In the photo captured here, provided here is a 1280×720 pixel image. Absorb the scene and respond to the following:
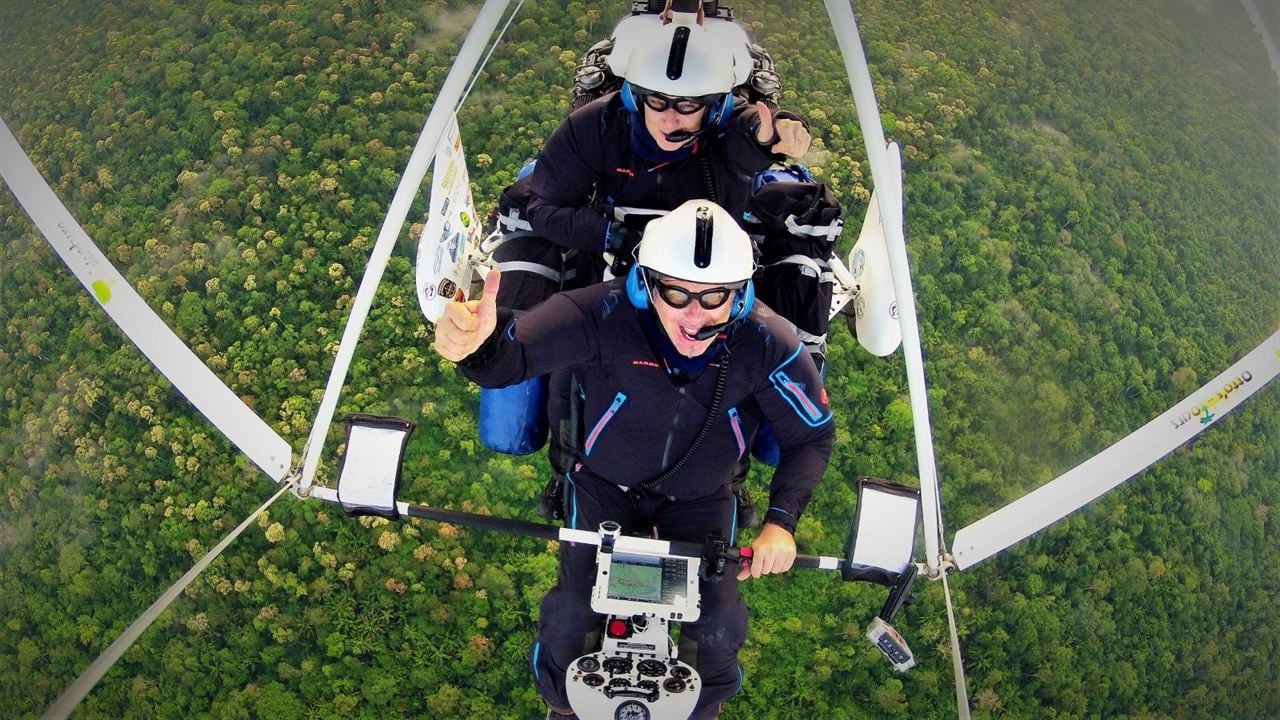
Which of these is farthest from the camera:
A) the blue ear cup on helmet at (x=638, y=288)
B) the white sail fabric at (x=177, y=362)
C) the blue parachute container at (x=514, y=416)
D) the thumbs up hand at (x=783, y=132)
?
the blue parachute container at (x=514, y=416)

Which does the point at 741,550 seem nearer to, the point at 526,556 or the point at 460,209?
the point at 460,209

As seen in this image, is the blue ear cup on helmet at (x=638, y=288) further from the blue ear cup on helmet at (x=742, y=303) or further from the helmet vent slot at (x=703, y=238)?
the helmet vent slot at (x=703, y=238)

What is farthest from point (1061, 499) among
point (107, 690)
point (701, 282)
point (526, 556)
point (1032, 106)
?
point (1032, 106)

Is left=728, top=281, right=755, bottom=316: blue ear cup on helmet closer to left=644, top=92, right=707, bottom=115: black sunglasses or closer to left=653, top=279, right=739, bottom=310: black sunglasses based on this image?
left=653, top=279, right=739, bottom=310: black sunglasses

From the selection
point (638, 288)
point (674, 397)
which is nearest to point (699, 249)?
point (638, 288)

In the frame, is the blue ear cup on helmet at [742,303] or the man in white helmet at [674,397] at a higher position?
the blue ear cup on helmet at [742,303]

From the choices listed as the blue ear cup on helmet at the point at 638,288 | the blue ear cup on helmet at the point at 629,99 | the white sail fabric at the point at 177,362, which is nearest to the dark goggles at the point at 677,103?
the blue ear cup on helmet at the point at 629,99

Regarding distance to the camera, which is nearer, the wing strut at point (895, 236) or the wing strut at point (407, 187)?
the wing strut at point (895, 236)

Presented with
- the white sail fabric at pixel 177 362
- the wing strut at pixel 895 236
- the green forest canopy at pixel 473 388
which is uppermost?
the wing strut at pixel 895 236

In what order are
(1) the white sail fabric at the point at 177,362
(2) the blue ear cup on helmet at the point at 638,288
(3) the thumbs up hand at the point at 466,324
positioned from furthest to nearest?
(1) the white sail fabric at the point at 177,362, (2) the blue ear cup on helmet at the point at 638,288, (3) the thumbs up hand at the point at 466,324

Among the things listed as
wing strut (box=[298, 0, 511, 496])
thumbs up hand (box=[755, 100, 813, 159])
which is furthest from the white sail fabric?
thumbs up hand (box=[755, 100, 813, 159])
